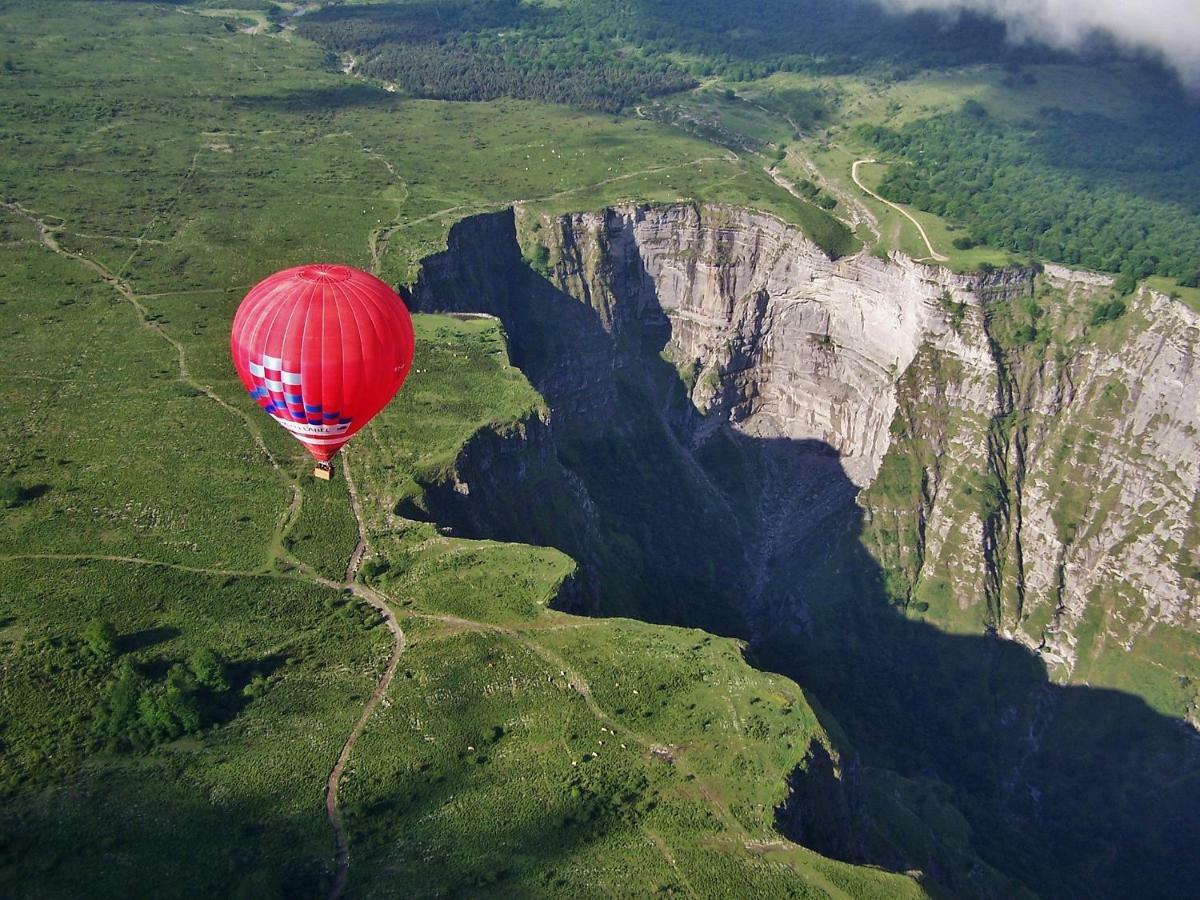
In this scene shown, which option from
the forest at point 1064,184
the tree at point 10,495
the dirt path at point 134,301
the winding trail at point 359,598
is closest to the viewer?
the winding trail at point 359,598

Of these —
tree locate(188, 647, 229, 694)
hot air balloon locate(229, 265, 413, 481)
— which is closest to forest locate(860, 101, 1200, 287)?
hot air balloon locate(229, 265, 413, 481)

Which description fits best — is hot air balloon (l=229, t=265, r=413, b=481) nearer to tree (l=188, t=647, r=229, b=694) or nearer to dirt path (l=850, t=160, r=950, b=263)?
tree (l=188, t=647, r=229, b=694)

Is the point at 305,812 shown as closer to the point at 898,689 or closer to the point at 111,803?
the point at 111,803

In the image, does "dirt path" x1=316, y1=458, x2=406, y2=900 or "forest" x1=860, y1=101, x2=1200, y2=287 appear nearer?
"dirt path" x1=316, y1=458, x2=406, y2=900

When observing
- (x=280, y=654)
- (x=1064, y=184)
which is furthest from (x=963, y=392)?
(x=280, y=654)

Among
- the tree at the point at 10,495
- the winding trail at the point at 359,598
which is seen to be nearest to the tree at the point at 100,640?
the winding trail at the point at 359,598

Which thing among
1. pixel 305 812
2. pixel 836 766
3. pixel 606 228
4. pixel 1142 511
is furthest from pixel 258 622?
pixel 1142 511

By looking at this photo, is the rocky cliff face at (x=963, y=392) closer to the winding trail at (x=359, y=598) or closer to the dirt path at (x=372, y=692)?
the winding trail at (x=359, y=598)
